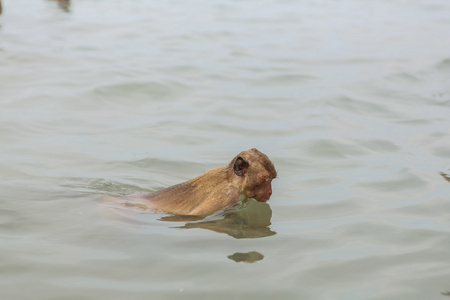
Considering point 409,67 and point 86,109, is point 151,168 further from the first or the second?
point 409,67

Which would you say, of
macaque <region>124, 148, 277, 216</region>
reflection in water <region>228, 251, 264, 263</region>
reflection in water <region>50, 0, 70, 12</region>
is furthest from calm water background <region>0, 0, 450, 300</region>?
reflection in water <region>50, 0, 70, 12</region>

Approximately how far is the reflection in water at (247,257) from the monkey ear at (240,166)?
582mm

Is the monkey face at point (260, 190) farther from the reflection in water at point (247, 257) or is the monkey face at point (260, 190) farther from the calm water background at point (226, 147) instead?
the reflection in water at point (247, 257)

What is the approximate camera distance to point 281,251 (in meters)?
5.30

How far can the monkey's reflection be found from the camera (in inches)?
217

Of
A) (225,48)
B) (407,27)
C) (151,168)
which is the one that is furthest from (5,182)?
(407,27)

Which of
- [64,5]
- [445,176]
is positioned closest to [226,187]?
[445,176]

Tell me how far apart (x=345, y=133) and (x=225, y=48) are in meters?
5.37

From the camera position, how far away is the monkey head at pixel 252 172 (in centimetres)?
527

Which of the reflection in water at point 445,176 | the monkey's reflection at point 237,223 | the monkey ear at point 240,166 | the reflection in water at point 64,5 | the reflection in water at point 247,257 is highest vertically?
the reflection in water at point 64,5

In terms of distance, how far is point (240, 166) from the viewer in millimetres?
5281

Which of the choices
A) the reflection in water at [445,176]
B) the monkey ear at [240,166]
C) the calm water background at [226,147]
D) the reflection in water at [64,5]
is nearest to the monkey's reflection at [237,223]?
the calm water background at [226,147]

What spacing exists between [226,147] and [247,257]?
3364 millimetres

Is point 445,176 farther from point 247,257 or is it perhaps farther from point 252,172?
point 247,257
